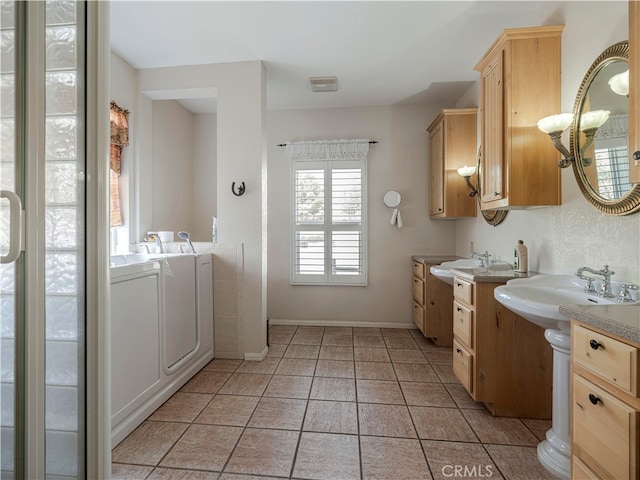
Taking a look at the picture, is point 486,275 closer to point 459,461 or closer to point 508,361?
point 508,361

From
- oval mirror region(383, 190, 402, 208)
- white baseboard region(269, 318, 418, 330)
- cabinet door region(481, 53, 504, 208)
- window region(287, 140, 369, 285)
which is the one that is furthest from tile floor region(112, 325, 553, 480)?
oval mirror region(383, 190, 402, 208)

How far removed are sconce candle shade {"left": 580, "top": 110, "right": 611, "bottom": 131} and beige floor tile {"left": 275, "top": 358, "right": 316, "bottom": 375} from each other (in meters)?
2.46

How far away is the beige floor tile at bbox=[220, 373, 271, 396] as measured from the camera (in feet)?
7.53

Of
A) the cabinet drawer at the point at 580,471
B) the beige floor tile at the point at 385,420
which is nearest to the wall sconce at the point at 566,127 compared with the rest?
the cabinet drawer at the point at 580,471

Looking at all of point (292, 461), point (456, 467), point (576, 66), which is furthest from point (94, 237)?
point (576, 66)

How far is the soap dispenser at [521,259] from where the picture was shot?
89.0 inches

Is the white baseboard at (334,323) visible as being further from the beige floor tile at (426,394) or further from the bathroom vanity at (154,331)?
the beige floor tile at (426,394)

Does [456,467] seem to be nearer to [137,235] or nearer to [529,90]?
[529,90]

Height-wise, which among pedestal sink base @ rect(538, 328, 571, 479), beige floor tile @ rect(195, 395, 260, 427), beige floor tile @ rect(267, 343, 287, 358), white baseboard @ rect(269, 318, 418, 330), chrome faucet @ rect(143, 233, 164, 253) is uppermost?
chrome faucet @ rect(143, 233, 164, 253)

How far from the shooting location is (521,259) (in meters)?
2.27

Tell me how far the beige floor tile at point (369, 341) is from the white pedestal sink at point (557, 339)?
5.77ft

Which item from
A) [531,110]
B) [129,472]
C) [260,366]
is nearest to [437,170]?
[531,110]

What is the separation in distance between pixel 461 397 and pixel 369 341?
4.20ft

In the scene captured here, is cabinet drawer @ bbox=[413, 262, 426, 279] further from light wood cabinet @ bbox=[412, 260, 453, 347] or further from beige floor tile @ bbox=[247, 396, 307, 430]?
beige floor tile @ bbox=[247, 396, 307, 430]
